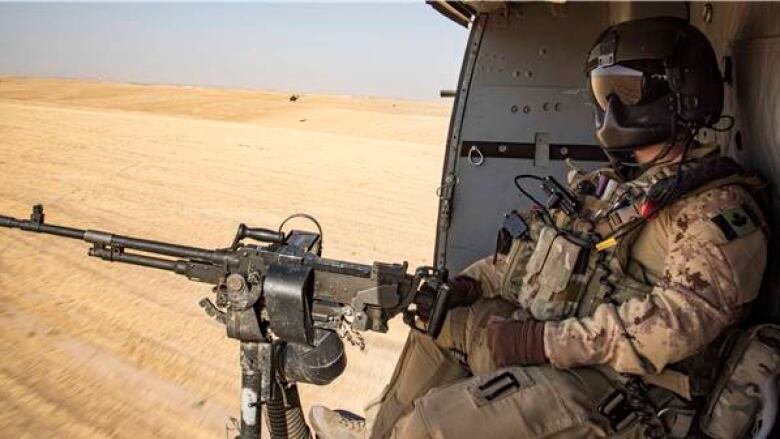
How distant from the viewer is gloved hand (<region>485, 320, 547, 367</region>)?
105 inches

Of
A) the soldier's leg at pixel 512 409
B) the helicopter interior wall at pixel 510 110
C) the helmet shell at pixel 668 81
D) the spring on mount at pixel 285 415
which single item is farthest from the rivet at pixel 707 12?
the spring on mount at pixel 285 415

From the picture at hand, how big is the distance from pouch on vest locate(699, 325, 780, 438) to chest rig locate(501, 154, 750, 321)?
0.39 metres

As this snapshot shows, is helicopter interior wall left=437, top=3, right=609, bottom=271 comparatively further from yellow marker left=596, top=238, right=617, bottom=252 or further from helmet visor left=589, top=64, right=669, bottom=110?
yellow marker left=596, top=238, right=617, bottom=252

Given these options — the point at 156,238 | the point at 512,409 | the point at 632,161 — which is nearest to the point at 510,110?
the point at 632,161

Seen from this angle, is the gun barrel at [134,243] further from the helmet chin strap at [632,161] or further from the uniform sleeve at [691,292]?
the helmet chin strap at [632,161]

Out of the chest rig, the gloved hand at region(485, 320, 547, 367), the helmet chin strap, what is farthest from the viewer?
the helmet chin strap

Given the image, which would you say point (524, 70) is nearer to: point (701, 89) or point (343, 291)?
point (701, 89)

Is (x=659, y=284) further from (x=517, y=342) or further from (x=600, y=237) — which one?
(x=517, y=342)

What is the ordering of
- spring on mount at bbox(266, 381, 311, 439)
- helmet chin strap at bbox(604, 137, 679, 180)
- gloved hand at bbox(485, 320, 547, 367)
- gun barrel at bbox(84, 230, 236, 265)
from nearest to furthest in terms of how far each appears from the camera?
gloved hand at bbox(485, 320, 547, 367)
helmet chin strap at bbox(604, 137, 679, 180)
gun barrel at bbox(84, 230, 236, 265)
spring on mount at bbox(266, 381, 311, 439)

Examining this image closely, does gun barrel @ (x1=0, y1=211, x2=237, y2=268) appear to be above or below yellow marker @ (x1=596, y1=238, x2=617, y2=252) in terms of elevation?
below

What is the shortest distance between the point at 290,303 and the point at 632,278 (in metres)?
1.39

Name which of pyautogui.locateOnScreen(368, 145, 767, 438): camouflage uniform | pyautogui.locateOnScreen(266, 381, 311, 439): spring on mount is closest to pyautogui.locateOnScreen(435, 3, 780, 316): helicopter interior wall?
pyautogui.locateOnScreen(368, 145, 767, 438): camouflage uniform

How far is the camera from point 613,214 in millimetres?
2762

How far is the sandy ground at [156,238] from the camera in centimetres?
462
